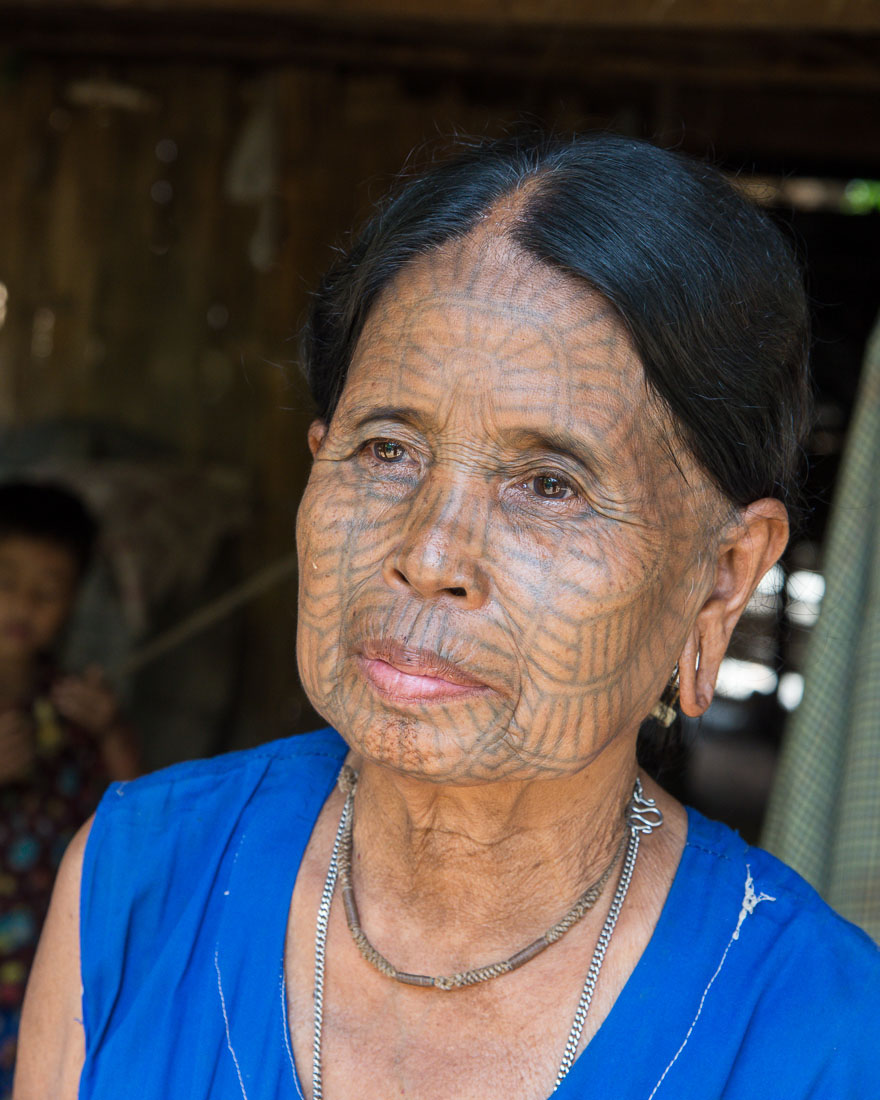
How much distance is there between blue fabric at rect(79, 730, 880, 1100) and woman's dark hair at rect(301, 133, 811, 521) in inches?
22.8

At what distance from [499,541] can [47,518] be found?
2.64 metres

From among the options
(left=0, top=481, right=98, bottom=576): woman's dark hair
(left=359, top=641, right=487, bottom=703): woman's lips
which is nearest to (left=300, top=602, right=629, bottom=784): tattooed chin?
(left=359, top=641, right=487, bottom=703): woman's lips

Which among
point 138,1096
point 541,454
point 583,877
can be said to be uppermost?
point 541,454

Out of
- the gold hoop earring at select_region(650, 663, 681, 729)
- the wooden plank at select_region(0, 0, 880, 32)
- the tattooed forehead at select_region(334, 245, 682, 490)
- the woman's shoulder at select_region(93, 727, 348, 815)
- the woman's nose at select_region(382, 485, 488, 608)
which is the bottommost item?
the woman's shoulder at select_region(93, 727, 348, 815)

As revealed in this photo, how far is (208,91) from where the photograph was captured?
4.66 m

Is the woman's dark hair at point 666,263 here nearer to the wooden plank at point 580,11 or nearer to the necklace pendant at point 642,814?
the necklace pendant at point 642,814

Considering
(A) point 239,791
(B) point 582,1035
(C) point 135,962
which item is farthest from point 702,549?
(C) point 135,962

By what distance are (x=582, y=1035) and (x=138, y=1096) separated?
582mm

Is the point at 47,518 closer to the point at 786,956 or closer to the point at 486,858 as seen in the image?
the point at 486,858

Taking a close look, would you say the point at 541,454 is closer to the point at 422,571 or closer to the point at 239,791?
the point at 422,571

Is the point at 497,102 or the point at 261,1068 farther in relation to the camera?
the point at 497,102

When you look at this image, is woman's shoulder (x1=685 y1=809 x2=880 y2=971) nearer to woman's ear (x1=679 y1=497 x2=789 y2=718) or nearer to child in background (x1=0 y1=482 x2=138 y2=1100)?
woman's ear (x1=679 y1=497 x2=789 y2=718)

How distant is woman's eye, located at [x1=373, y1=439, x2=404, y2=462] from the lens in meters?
1.53

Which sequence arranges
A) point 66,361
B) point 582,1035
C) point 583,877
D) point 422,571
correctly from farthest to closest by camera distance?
1. point 66,361
2. point 583,877
3. point 582,1035
4. point 422,571
